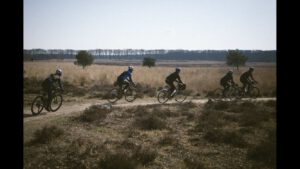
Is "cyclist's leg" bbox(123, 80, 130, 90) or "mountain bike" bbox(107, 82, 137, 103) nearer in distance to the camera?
"cyclist's leg" bbox(123, 80, 130, 90)

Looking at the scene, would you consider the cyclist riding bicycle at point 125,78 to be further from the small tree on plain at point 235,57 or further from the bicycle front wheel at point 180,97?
the small tree on plain at point 235,57

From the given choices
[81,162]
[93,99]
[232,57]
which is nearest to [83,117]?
[81,162]

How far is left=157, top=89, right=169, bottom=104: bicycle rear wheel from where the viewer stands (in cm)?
1866

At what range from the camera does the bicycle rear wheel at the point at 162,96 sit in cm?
1866

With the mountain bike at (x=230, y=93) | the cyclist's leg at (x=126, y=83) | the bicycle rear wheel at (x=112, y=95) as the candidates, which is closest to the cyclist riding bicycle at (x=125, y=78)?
the cyclist's leg at (x=126, y=83)

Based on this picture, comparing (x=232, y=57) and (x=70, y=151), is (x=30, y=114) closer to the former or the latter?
(x=70, y=151)

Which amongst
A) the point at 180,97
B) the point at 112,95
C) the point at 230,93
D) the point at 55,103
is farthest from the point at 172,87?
the point at 55,103

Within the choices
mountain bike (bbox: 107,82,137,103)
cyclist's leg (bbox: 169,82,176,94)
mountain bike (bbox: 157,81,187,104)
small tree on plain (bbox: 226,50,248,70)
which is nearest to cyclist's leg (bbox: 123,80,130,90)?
mountain bike (bbox: 107,82,137,103)

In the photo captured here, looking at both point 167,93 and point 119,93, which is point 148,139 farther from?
point 167,93

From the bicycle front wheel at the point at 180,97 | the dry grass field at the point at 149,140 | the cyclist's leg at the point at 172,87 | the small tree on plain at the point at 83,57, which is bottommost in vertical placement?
the dry grass field at the point at 149,140

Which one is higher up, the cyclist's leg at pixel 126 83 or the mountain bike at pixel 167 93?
the cyclist's leg at pixel 126 83

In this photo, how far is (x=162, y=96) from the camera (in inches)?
747

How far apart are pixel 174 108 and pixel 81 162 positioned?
31.3 feet

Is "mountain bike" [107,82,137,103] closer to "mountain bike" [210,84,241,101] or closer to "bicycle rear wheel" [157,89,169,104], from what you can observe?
"bicycle rear wheel" [157,89,169,104]
